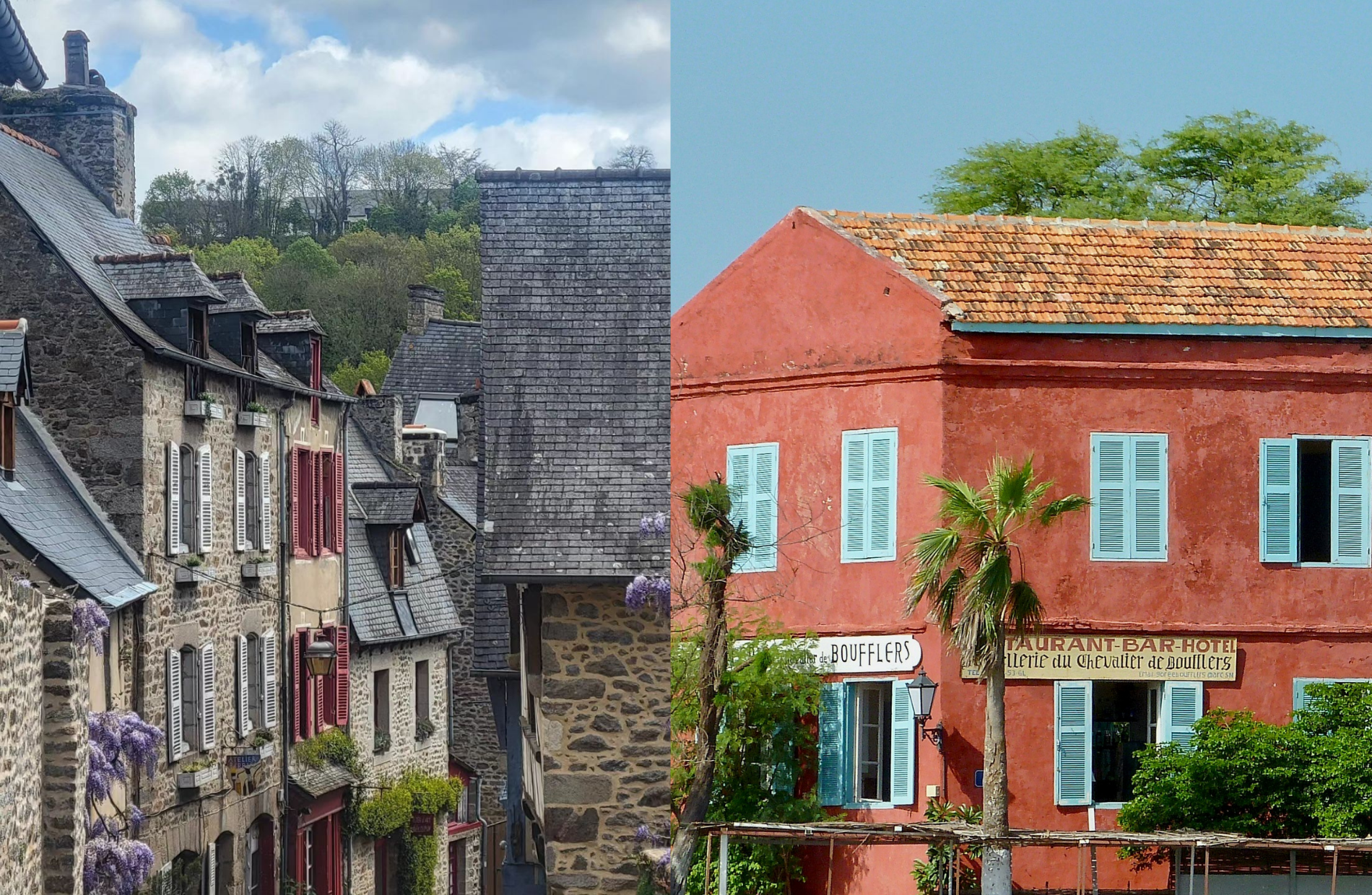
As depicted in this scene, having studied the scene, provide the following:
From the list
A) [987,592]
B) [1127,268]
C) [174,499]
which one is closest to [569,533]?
[174,499]

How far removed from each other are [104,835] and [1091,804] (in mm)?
7115

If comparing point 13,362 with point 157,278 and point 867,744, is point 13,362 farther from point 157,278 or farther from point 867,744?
point 867,744

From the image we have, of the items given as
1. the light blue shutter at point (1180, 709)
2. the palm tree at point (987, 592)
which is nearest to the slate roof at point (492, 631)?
the palm tree at point (987, 592)

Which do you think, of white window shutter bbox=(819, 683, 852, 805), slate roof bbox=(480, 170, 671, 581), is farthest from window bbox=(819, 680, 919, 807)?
slate roof bbox=(480, 170, 671, 581)

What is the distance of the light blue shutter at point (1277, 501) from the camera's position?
1062 centimetres

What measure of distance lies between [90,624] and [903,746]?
21.8 ft

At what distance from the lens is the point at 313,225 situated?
5.02 m

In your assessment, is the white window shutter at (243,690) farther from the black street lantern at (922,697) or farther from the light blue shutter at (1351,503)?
the light blue shutter at (1351,503)

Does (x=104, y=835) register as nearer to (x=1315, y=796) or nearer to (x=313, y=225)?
(x=313, y=225)

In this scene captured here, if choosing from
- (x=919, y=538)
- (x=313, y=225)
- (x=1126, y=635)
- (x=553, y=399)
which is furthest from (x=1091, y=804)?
(x=313, y=225)

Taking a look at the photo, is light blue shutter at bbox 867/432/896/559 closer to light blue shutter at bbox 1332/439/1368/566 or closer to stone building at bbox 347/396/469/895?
light blue shutter at bbox 1332/439/1368/566

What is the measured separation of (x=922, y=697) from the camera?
10.0 meters

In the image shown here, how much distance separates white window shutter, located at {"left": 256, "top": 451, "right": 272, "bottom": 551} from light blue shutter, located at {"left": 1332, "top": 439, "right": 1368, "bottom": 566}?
7.57m

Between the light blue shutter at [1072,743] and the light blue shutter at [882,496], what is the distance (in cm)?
119
